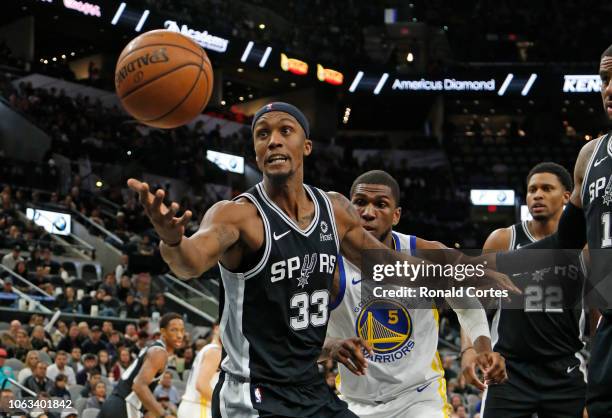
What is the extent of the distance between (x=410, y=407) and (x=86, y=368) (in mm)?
7821

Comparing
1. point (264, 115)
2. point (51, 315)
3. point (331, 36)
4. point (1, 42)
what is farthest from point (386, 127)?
point (264, 115)

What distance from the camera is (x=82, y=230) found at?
19.7m

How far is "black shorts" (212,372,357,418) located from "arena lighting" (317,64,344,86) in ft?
97.2

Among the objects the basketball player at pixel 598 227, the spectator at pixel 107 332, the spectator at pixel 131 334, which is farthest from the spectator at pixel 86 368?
the basketball player at pixel 598 227

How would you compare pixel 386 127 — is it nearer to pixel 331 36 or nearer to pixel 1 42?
pixel 331 36

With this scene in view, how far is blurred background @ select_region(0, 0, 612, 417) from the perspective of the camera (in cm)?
1739

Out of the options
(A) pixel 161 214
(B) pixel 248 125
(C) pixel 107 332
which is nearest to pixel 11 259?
(C) pixel 107 332

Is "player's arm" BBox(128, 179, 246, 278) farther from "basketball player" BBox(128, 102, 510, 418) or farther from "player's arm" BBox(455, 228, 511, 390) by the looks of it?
"player's arm" BBox(455, 228, 511, 390)

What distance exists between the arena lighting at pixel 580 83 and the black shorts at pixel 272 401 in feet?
102

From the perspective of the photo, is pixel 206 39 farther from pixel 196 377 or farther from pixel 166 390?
pixel 196 377

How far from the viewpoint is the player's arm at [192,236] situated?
344 centimetres

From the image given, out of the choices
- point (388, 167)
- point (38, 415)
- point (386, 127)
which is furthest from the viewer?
point (386, 127)

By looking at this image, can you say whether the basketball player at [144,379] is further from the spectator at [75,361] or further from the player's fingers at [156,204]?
the player's fingers at [156,204]

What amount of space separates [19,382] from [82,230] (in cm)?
846
